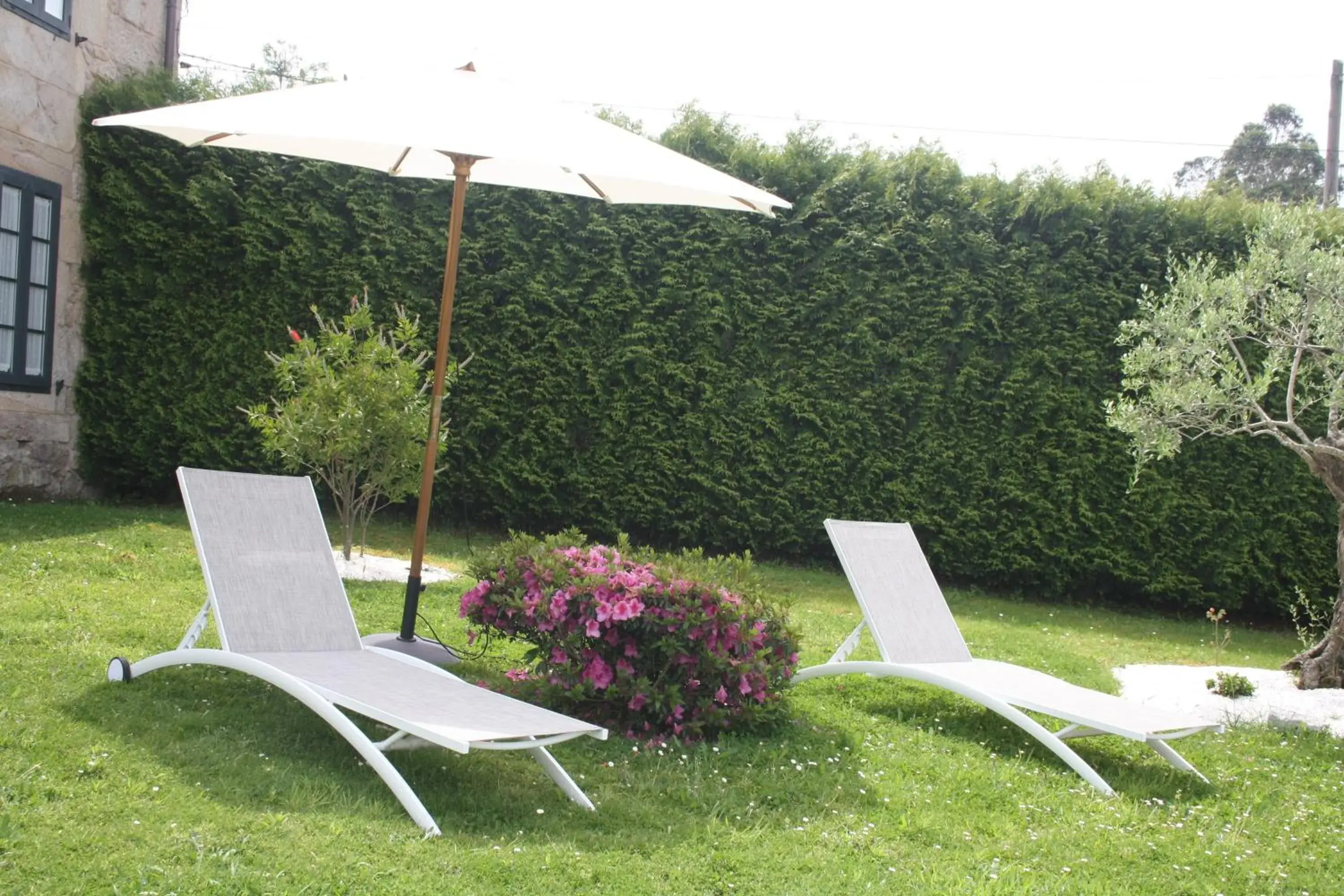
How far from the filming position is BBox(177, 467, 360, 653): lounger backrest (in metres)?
4.43

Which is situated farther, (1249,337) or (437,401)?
(1249,337)

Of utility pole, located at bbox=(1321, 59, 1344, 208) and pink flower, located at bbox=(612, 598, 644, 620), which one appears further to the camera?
utility pole, located at bbox=(1321, 59, 1344, 208)

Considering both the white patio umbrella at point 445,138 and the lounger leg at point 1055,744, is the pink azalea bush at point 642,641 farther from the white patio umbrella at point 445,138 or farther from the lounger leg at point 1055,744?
the lounger leg at point 1055,744

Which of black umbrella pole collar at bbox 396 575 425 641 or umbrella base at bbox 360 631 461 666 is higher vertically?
black umbrella pole collar at bbox 396 575 425 641

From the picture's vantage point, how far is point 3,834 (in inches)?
117

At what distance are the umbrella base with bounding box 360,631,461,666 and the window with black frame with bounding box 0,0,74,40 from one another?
688cm

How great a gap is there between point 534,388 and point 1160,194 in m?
5.78

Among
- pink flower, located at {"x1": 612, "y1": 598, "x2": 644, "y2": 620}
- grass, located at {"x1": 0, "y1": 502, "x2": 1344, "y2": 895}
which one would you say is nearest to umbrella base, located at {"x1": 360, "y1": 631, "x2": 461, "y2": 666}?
grass, located at {"x1": 0, "y1": 502, "x2": 1344, "y2": 895}

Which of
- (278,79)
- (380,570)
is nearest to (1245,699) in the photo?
(380,570)

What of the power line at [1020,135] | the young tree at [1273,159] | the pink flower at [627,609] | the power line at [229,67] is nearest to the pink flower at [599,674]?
the pink flower at [627,609]

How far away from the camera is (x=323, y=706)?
3643 millimetres

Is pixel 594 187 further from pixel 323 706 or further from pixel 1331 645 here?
pixel 1331 645

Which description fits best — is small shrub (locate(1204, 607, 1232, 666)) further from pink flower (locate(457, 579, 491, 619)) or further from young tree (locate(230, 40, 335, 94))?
young tree (locate(230, 40, 335, 94))

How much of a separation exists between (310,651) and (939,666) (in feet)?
9.24
